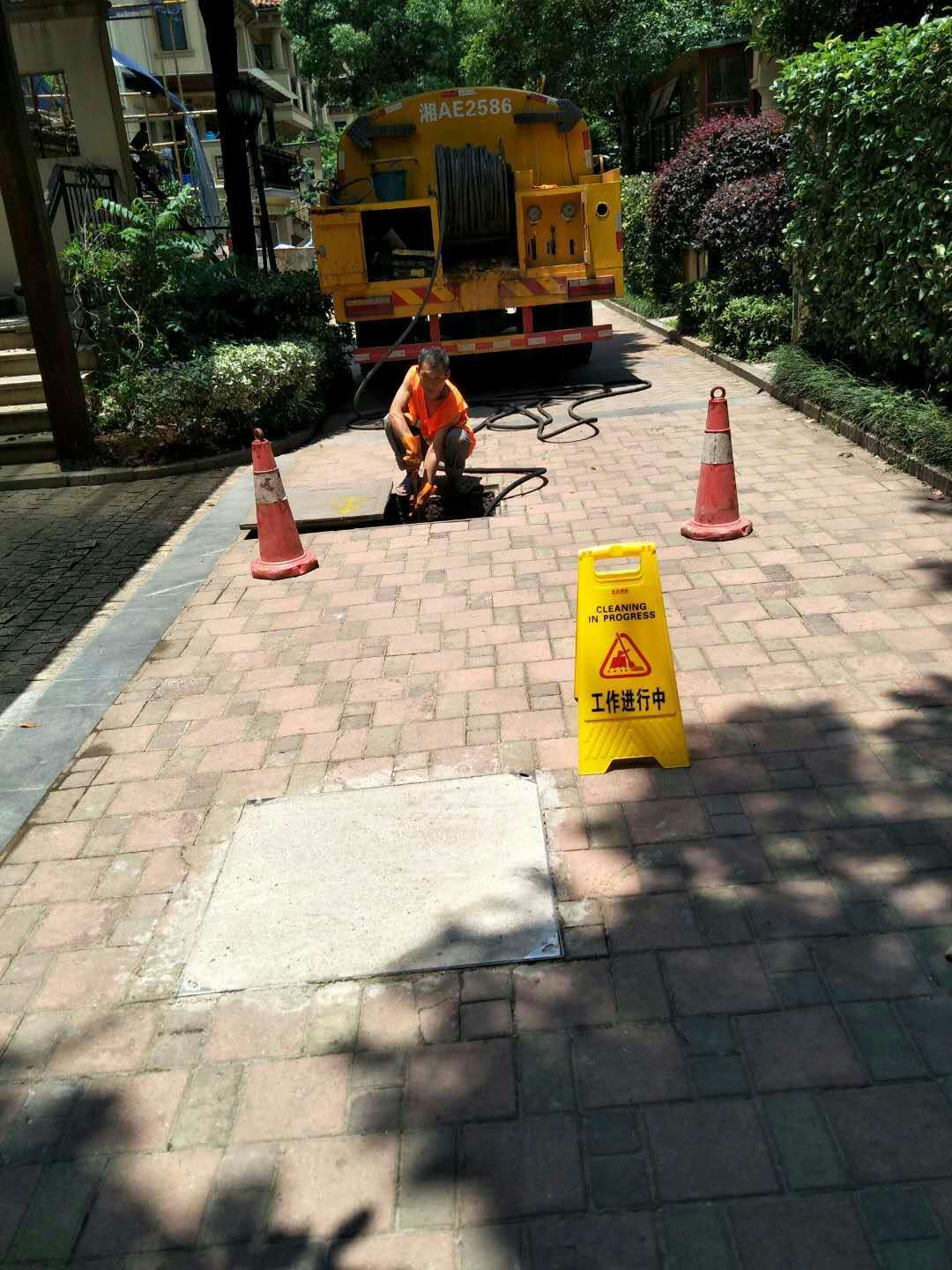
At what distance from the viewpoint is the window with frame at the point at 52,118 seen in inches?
496

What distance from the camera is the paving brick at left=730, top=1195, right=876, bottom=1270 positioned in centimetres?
206

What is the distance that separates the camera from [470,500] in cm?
741

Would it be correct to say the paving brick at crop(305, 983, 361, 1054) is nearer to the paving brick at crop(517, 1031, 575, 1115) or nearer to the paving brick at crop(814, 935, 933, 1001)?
the paving brick at crop(517, 1031, 575, 1115)

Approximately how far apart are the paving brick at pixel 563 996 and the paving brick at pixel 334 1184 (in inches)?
20.5

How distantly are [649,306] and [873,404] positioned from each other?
33.8ft

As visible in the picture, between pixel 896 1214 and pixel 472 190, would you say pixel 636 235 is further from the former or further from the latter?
pixel 896 1214

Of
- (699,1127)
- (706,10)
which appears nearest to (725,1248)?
(699,1127)

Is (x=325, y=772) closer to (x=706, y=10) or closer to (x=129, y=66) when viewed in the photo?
(x=129, y=66)

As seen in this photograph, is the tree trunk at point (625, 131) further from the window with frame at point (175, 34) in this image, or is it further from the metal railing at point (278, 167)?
the window with frame at point (175, 34)

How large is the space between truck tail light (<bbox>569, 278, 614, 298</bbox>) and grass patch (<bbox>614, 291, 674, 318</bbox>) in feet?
19.3

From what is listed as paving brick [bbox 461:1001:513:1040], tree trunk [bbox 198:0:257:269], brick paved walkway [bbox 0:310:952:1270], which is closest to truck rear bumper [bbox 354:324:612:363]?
tree trunk [bbox 198:0:257:269]

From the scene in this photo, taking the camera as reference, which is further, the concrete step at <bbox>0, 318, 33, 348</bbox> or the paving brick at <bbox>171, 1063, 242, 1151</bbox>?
the concrete step at <bbox>0, 318, 33, 348</bbox>

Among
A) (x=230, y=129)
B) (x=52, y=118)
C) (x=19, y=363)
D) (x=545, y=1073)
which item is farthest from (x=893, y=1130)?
(x=52, y=118)

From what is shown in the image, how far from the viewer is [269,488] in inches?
240
